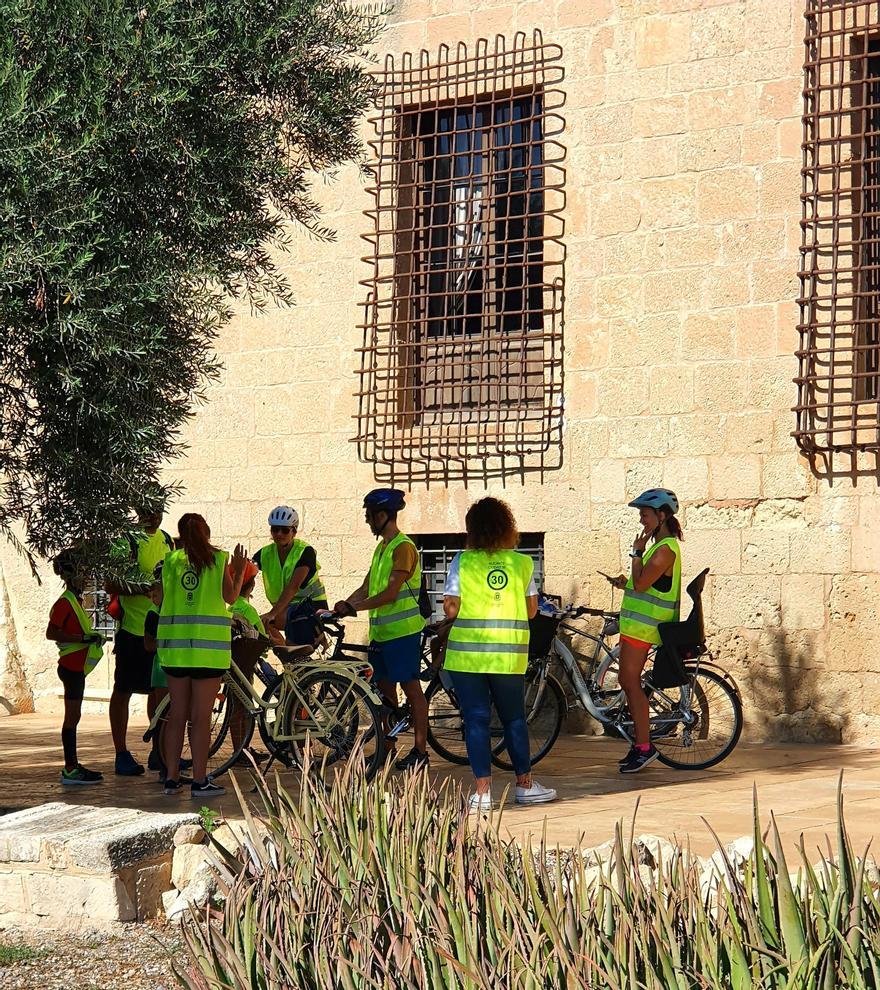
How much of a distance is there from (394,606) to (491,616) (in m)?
1.69

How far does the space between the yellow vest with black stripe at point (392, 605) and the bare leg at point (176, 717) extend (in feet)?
4.22

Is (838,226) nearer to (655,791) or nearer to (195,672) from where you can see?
(655,791)

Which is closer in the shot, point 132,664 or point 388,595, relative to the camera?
point 388,595

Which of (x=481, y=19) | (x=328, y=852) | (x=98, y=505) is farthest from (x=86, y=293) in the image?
(x=481, y=19)

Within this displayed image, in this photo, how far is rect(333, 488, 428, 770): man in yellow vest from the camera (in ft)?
30.5

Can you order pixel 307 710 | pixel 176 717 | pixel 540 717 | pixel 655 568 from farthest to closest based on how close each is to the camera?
pixel 540 717, pixel 655 568, pixel 307 710, pixel 176 717

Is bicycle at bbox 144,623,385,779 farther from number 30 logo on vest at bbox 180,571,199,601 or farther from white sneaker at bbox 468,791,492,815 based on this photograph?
white sneaker at bbox 468,791,492,815

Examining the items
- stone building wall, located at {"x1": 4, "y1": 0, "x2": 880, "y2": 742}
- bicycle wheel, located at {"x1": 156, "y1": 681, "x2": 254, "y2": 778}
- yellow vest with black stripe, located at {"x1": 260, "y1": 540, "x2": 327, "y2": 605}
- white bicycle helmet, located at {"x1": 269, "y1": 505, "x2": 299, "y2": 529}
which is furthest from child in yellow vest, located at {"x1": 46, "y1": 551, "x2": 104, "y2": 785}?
stone building wall, located at {"x1": 4, "y1": 0, "x2": 880, "y2": 742}

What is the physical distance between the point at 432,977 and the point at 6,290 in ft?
14.3

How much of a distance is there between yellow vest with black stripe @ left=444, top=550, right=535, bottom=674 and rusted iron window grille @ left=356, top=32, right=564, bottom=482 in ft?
14.1

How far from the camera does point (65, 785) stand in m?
9.50

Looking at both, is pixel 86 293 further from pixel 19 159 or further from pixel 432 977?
pixel 432 977

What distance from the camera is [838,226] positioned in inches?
432

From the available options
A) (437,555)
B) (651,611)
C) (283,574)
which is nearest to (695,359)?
(437,555)
